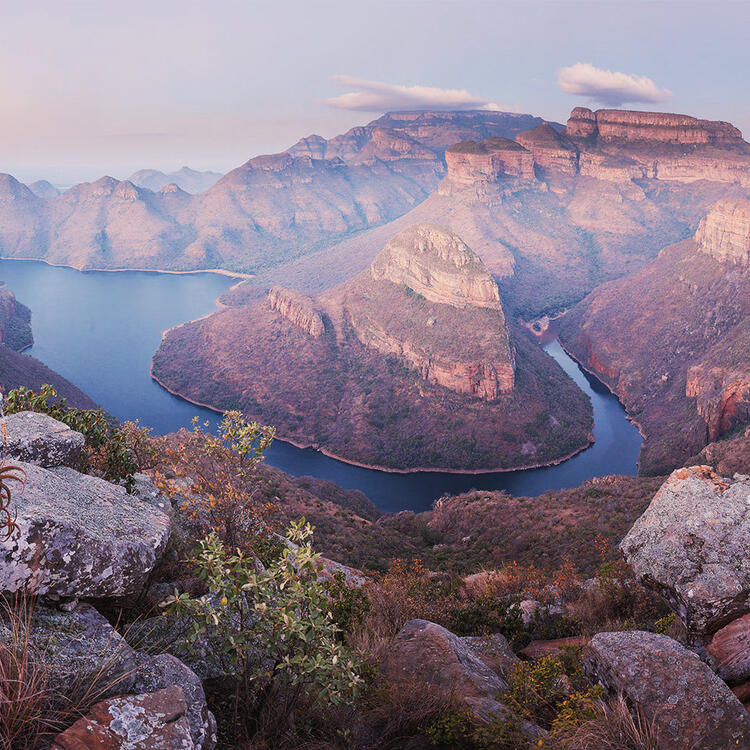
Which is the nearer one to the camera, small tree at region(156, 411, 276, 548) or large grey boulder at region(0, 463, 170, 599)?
large grey boulder at region(0, 463, 170, 599)

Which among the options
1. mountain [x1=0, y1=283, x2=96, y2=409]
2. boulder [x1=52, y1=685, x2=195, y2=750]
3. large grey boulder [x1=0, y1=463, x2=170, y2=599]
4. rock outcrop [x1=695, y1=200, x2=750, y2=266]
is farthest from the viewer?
rock outcrop [x1=695, y1=200, x2=750, y2=266]

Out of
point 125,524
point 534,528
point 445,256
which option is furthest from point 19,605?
point 445,256

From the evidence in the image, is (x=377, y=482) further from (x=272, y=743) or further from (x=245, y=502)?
(x=272, y=743)

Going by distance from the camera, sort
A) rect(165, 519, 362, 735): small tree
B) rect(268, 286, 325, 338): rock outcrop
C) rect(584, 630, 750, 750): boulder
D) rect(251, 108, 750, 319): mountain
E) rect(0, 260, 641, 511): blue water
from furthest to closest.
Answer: rect(251, 108, 750, 319): mountain, rect(268, 286, 325, 338): rock outcrop, rect(0, 260, 641, 511): blue water, rect(584, 630, 750, 750): boulder, rect(165, 519, 362, 735): small tree

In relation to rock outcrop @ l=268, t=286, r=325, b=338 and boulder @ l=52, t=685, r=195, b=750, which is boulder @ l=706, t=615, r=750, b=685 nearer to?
boulder @ l=52, t=685, r=195, b=750

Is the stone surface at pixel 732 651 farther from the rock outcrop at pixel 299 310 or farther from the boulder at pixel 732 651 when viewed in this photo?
the rock outcrop at pixel 299 310

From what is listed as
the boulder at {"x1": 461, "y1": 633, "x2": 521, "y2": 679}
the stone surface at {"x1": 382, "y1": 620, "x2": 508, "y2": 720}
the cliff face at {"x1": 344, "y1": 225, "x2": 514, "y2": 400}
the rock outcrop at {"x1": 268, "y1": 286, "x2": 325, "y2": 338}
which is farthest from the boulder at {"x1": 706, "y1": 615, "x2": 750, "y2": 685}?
the rock outcrop at {"x1": 268, "y1": 286, "x2": 325, "y2": 338}

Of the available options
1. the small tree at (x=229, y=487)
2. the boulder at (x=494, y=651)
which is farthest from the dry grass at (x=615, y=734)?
the small tree at (x=229, y=487)
